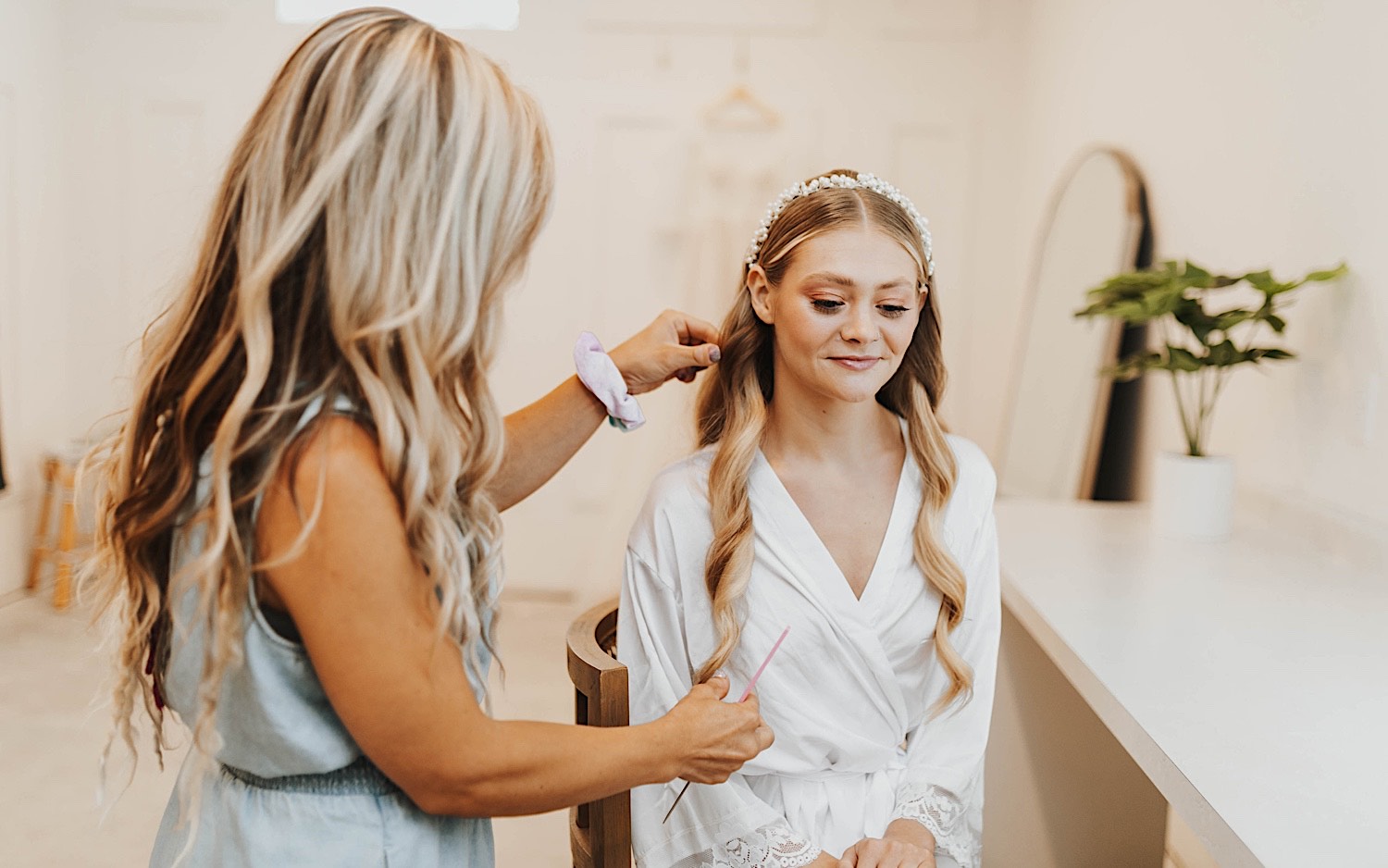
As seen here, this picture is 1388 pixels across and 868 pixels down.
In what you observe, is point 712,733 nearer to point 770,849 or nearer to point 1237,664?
point 770,849

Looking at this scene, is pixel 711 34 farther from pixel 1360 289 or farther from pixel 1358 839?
pixel 1358 839

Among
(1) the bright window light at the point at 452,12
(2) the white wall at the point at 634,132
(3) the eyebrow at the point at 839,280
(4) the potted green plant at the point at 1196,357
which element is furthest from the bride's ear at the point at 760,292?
(1) the bright window light at the point at 452,12

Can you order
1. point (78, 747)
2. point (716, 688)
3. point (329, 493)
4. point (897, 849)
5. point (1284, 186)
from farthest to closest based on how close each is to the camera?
point (78, 747)
point (1284, 186)
point (897, 849)
point (716, 688)
point (329, 493)

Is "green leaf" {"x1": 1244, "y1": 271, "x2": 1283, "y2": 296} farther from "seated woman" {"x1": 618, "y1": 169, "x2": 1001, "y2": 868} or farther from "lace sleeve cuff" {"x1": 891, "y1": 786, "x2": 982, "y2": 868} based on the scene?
"lace sleeve cuff" {"x1": 891, "y1": 786, "x2": 982, "y2": 868}

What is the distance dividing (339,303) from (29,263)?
410cm

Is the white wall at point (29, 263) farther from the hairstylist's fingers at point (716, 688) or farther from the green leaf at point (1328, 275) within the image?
the green leaf at point (1328, 275)

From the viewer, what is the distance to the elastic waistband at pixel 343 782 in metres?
1.08

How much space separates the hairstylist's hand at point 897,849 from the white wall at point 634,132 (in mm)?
2903

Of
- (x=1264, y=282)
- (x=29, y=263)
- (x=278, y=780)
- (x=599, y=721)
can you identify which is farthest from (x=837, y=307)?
(x=29, y=263)

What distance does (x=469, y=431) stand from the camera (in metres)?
1.08

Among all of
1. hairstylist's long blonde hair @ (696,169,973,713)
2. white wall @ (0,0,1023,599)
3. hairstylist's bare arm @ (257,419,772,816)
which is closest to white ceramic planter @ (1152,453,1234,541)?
hairstylist's long blonde hair @ (696,169,973,713)

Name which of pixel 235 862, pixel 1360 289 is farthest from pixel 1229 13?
pixel 235 862

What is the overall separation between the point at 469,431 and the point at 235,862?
0.44 meters

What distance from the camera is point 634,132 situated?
4.52m
